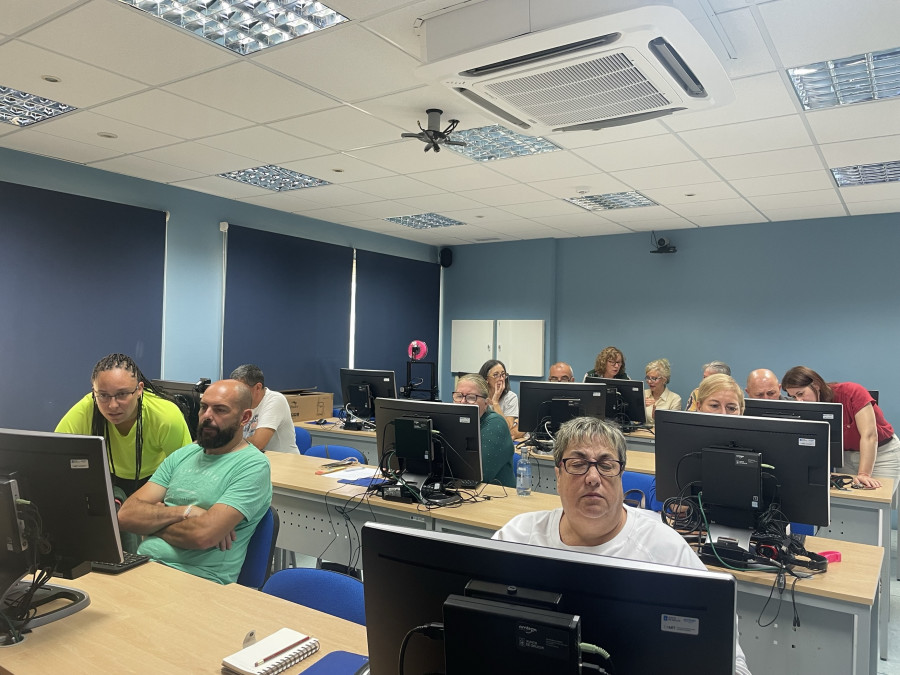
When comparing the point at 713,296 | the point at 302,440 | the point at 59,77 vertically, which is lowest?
the point at 302,440

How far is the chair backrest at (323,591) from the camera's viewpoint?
5.79ft

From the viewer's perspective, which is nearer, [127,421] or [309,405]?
[127,421]

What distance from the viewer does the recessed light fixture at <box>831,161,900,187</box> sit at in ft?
15.0

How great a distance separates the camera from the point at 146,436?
→ 8.77 feet

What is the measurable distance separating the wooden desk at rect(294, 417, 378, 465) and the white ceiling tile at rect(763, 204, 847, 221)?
428 cm

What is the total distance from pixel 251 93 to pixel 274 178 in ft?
6.69

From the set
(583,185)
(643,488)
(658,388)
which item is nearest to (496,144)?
(583,185)

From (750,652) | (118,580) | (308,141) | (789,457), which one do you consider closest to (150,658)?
(118,580)

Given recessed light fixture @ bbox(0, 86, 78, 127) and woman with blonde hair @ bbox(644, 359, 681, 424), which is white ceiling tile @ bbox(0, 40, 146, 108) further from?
woman with blonde hair @ bbox(644, 359, 681, 424)

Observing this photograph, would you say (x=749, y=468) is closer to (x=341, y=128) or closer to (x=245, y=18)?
(x=245, y=18)

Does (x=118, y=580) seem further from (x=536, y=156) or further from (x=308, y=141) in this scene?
(x=536, y=156)

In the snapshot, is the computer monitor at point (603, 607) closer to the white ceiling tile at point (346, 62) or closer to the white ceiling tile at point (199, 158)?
the white ceiling tile at point (346, 62)

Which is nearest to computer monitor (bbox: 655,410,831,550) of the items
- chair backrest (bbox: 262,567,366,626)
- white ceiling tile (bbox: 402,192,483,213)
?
chair backrest (bbox: 262,567,366,626)

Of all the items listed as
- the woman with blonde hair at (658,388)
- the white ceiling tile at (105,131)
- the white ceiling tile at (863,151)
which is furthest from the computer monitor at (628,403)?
the white ceiling tile at (105,131)
